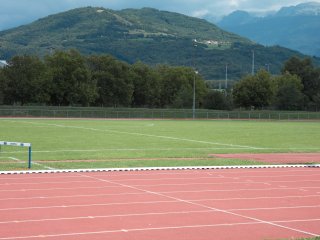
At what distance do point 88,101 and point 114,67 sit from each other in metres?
11.1

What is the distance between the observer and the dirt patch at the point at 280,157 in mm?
24531

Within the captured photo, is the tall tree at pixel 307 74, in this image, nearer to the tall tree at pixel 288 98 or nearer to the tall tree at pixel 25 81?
the tall tree at pixel 288 98

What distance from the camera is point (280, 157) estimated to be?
2673cm

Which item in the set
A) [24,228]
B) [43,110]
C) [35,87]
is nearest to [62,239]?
[24,228]

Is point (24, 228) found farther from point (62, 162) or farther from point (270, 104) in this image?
point (270, 104)

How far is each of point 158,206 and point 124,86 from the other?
10083cm

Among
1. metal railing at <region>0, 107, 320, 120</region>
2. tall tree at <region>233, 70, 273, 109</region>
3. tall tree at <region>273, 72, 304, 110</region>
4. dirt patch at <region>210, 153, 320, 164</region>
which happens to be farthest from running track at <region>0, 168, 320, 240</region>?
tall tree at <region>233, 70, 273, 109</region>

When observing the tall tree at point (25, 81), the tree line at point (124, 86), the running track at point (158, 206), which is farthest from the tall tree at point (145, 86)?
the running track at point (158, 206)

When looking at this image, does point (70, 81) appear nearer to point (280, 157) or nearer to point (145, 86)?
point (145, 86)

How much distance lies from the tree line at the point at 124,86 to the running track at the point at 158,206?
85400 millimetres

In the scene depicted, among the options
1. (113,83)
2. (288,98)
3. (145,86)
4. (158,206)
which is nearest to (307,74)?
(288,98)

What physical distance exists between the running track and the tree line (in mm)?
85400

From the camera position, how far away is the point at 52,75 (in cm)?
10331

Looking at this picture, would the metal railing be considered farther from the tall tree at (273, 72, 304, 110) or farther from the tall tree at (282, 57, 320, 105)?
the tall tree at (282, 57, 320, 105)
